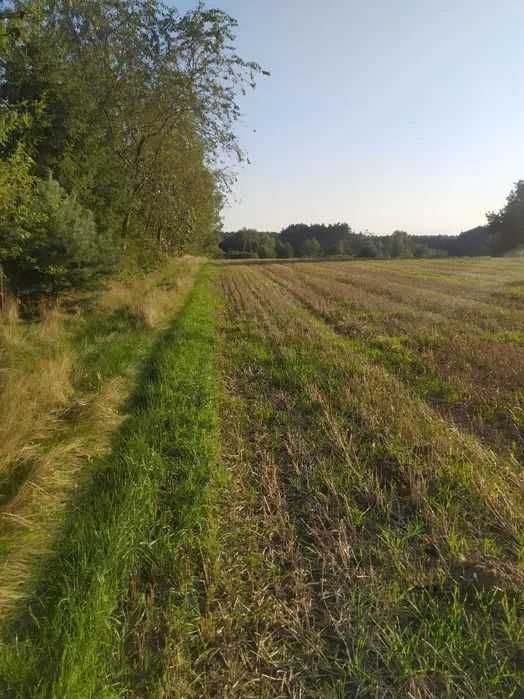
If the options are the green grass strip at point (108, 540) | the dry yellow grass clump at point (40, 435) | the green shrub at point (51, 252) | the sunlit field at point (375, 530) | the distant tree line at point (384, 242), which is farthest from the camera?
the distant tree line at point (384, 242)

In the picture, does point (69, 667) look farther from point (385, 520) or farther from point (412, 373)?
point (412, 373)

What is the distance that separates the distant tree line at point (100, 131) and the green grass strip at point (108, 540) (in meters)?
5.68

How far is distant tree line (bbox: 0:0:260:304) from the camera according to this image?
8.81m

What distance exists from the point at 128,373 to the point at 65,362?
1056mm

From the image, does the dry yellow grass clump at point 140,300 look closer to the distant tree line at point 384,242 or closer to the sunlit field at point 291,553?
the sunlit field at point 291,553

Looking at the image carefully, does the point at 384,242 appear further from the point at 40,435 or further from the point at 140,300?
the point at 40,435

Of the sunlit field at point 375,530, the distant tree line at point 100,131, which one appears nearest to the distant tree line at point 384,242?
the distant tree line at point 100,131

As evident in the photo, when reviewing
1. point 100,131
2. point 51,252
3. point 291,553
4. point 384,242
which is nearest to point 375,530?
point 291,553

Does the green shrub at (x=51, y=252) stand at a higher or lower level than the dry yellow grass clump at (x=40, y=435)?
higher

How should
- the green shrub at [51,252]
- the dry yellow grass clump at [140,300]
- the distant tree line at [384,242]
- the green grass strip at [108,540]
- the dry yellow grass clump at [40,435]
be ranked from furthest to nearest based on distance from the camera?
the distant tree line at [384,242] < the dry yellow grass clump at [140,300] < the green shrub at [51,252] < the dry yellow grass clump at [40,435] < the green grass strip at [108,540]

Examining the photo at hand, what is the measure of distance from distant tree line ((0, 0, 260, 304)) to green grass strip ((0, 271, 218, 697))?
568 centimetres

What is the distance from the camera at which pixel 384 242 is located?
363 ft

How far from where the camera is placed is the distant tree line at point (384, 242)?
2773 inches

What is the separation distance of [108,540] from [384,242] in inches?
4770
